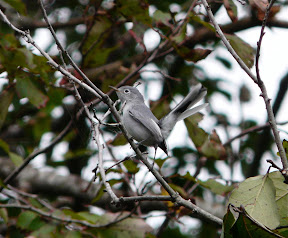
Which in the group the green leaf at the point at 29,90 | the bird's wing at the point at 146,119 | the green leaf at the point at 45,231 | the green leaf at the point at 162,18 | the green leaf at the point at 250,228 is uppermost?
the green leaf at the point at 162,18

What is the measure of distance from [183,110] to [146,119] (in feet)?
0.94

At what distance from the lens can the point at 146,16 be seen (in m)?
3.36

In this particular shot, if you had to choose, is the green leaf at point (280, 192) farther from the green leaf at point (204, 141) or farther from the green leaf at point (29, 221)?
the green leaf at point (29, 221)

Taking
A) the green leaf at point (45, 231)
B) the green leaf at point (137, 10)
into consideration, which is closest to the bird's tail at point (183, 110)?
the green leaf at point (137, 10)

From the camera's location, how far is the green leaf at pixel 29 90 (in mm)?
3164

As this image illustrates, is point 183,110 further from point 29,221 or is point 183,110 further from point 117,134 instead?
point 29,221

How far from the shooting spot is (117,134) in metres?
3.22

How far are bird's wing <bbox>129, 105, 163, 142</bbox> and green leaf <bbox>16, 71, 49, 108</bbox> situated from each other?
772 millimetres

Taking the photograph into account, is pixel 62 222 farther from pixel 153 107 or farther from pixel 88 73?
pixel 88 73

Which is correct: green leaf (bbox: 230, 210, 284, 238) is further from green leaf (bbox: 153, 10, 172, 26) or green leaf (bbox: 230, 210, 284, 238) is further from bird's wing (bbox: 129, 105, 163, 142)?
green leaf (bbox: 153, 10, 172, 26)

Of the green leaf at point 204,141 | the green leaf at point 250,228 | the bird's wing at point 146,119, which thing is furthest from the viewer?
the green leaf at point 204,141

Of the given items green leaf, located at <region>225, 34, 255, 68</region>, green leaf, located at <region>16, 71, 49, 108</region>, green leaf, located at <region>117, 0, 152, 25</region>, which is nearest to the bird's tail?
green leaf, located at <region>225, 34, 255, 68</region>

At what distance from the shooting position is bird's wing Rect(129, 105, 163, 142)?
9.00 feet

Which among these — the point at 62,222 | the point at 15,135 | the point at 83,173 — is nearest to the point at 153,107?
the point at 62,222
